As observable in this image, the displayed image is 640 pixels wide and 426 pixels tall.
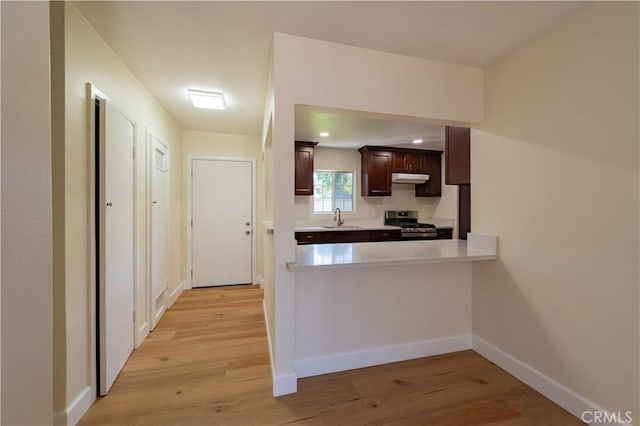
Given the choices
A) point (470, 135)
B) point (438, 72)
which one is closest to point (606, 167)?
point (470, 135)

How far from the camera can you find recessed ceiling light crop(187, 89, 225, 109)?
2.56 metres

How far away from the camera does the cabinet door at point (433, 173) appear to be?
4.87 m

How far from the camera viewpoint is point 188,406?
161 cm

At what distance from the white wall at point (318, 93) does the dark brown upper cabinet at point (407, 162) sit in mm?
2671

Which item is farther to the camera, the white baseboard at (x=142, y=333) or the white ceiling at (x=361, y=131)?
the white ceiling at (x=361, y=131)

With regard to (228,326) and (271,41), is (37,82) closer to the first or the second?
(271,41)

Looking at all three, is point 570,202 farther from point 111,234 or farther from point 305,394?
point 111,234

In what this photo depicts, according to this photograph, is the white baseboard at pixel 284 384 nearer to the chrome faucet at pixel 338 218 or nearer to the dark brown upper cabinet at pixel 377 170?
the chrome faucet at pixel 338 218

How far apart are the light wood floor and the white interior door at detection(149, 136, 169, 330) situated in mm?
559

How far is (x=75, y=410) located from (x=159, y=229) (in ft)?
5.59

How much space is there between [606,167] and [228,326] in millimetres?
3181

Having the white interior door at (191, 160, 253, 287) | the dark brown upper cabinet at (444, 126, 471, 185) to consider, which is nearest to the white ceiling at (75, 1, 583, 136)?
the dark brown upper cabinet at (444, 126, 471, 185)

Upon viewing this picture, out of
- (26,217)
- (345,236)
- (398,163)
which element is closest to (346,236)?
(345,236)

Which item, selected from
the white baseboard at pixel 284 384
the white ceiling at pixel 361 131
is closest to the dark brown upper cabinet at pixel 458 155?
the white ceiling at pixel 361 131
